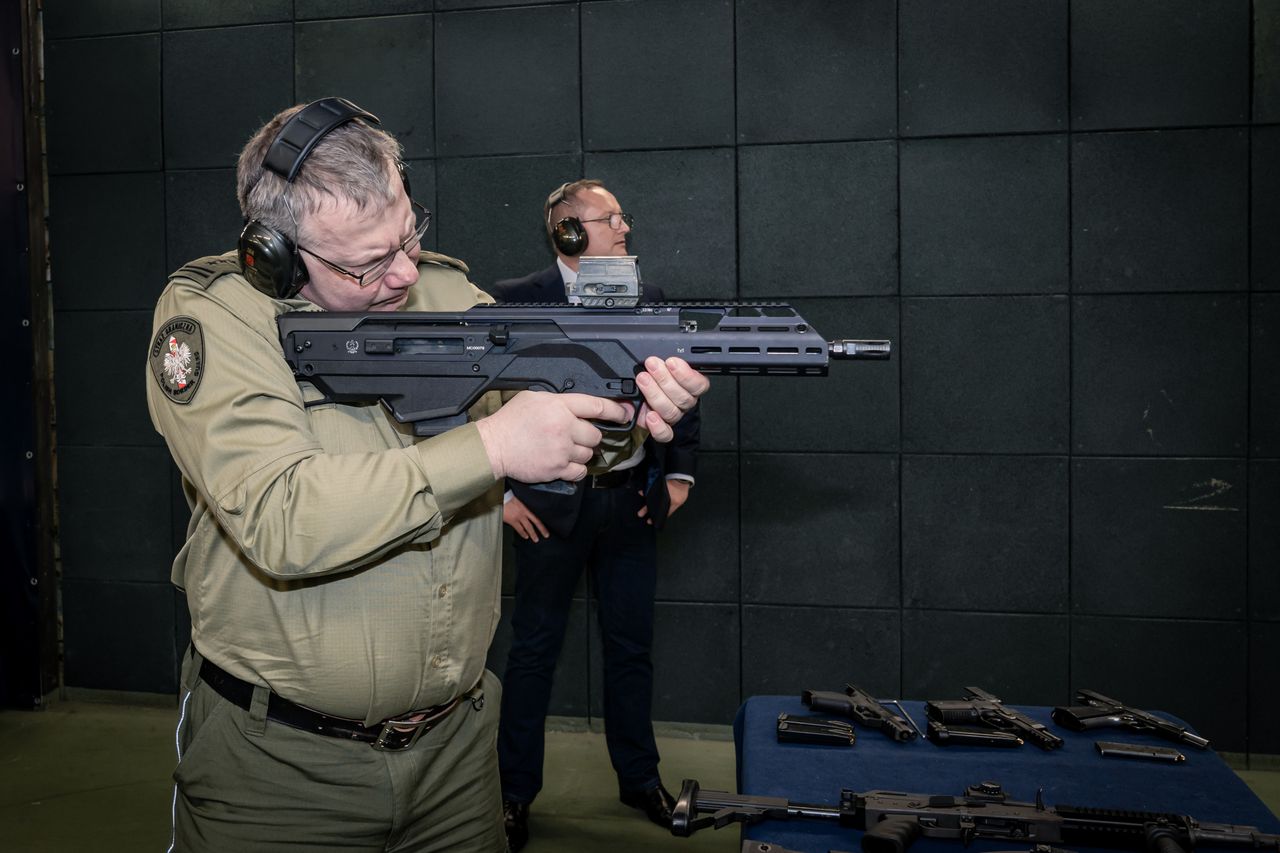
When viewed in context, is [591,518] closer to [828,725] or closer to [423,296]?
[828,725]

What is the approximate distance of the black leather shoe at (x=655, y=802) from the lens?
293cm

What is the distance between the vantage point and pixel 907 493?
342 cm

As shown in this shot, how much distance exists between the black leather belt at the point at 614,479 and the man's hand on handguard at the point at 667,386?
1.37 m

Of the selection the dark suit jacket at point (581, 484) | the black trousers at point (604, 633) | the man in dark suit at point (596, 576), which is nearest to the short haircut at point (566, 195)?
the man in dark suit at point (596, 576)

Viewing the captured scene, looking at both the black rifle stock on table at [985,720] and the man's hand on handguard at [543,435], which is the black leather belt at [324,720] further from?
the black rifle stock on table at [985,720]

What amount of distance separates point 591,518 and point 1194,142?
2296mm

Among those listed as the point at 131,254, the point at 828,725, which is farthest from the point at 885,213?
the point at 131,254

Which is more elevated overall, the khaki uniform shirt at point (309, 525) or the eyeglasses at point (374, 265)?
the eyeglasses at point (374, 265)

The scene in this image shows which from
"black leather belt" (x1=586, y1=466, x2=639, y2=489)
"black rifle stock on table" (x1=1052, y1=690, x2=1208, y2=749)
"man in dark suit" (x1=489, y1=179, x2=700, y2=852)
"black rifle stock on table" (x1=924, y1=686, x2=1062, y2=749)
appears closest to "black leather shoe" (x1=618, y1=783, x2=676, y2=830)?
"man in dark suit" (x1=489, y1=179, x2=700, y2=852)

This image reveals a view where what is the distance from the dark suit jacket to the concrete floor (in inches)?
35.3

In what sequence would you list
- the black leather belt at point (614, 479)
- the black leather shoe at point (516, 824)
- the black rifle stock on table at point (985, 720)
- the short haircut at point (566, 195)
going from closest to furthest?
the black rifle stock on table at point (985, 720) → the black leather shoe at point (516, 824) → the black leather belt at point (614, 479) → the short haircut at point (566, 195)

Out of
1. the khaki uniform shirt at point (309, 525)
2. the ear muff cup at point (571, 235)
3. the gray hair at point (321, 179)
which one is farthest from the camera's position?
the ear muff cup at point (571, 235)

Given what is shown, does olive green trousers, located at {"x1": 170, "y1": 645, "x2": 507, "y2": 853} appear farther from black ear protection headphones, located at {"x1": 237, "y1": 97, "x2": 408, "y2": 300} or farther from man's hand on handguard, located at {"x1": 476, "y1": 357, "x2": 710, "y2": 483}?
black ear protection headphones, located at {"x1": 237, "y1": 97, "x2": 408, "y2": 300}

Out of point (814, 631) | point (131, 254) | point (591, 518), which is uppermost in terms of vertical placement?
point (131, 254)
